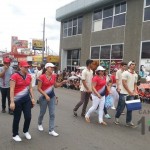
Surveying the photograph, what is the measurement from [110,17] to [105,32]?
1.17m

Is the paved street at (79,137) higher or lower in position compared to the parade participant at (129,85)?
lower

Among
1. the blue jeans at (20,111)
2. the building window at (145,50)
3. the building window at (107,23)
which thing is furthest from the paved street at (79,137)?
the building window at (107,23)

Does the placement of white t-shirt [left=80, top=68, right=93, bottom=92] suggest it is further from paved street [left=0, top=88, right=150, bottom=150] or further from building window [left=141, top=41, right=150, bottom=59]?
building window [left=141, top=41, right=150, bottom=59]

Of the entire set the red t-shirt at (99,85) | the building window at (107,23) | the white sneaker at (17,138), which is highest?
the building window at (107,23)

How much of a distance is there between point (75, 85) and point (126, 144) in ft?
48.5

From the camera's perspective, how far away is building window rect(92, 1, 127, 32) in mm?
19938

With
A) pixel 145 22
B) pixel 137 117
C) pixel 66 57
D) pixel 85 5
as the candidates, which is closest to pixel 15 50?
pixel 66 57

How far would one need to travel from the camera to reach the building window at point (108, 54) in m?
20.1

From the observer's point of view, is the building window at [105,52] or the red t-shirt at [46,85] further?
the building window at [105,52]

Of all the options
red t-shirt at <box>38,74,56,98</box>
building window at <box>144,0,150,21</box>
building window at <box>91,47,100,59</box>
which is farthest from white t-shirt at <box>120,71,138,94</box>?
building window at <box>91,47,100,59</box>

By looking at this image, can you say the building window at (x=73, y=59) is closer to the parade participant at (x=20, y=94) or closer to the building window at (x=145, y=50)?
the building window at (x=145, y=50)

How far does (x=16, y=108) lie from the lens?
5.95m

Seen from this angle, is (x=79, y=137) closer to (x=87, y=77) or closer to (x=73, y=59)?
(x=87, y=77)

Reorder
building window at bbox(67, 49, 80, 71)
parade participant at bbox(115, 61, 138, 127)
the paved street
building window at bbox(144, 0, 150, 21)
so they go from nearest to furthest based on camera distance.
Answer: the paved street
parade participant at bbox(115, 61, 138, 127)
building window at bbox(144, 0, 150, 21)
building window at bbox(67, 49, 80, 71)
